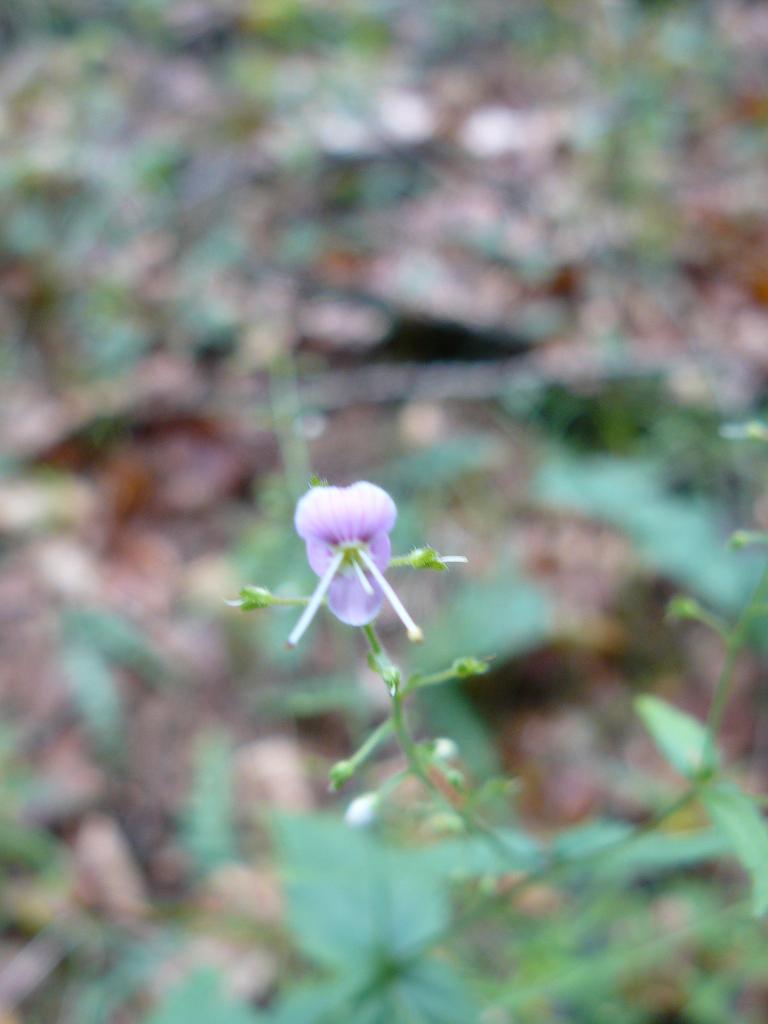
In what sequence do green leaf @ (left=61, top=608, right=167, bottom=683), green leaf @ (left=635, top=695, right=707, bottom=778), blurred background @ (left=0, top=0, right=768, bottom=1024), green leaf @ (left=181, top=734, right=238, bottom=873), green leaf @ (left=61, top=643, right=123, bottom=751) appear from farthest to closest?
green leaf @ (left=61, top=608, right=167, bottom=683), green leaf @ (left=61, top=643, right=123, bottom=751), green leaf @ (left=181, top=734, right=238, bottom=873), blurred background @ (left=0, top=0, right=768, bottom=1024), green leaf @ (left=635, top=695, right=707, bottom=778)

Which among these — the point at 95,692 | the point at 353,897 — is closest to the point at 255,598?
the point at 353,897

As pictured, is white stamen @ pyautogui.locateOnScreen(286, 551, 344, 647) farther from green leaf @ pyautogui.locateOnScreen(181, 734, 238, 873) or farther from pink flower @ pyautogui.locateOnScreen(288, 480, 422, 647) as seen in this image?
green leaf @ pyautogui.locateOnScreen(181, 734, 238, 873)

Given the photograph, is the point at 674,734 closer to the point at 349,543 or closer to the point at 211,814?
the point at 349,543

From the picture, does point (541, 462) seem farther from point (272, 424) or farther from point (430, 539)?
point (272, 424)

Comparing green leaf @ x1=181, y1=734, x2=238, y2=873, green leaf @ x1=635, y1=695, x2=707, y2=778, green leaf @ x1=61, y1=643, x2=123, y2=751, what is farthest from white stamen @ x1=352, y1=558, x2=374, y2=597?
green leaf @ x1=61, y1=643, x2=123, y2=751

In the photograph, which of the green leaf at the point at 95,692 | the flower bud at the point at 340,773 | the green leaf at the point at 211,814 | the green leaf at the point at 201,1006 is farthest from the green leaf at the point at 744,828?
the green leaf at the point at 95,692

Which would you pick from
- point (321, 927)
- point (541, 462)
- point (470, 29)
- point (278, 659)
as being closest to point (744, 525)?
point (541, 462)

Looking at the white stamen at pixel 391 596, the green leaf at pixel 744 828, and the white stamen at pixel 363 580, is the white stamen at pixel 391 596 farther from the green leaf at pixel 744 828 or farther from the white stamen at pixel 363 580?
the green leaf at pixel 744 828
